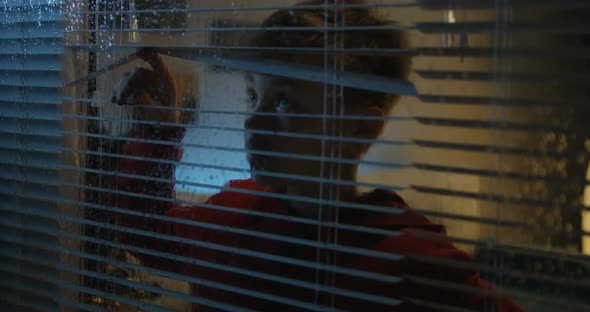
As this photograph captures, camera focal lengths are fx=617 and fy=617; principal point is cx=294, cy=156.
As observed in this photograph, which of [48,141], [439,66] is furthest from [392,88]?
[48,141]

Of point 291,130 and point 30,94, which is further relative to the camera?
point 30,94

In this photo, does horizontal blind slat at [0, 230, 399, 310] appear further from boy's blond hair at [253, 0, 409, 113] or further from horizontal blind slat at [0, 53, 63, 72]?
horizontal blind slat at [0, 53, 63, 72]

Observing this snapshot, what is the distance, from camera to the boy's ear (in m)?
0.85

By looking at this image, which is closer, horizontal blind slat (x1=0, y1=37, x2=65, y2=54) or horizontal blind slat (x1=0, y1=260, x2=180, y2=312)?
horizontal blind slat (x1=0, y1=260, x2=180, y2=312)

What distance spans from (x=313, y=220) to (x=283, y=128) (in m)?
0.15

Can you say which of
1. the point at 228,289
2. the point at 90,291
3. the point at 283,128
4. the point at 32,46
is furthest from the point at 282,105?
the point at 32,46

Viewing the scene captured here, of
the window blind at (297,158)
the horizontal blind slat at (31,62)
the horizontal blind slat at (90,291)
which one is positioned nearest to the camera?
the window blind at (297,158)

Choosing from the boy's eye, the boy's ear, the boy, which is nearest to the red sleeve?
the boy

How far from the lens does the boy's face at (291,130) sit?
88cm

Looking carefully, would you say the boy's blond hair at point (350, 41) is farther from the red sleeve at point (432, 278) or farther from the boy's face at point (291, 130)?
the red sleeve at point (432, 278)

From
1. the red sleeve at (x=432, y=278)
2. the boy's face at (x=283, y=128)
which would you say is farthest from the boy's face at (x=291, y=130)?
the red sleeve at (x=432, y=278)

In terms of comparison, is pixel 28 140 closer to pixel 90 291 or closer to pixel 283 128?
pixel 90 291

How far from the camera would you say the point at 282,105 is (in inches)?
36.6

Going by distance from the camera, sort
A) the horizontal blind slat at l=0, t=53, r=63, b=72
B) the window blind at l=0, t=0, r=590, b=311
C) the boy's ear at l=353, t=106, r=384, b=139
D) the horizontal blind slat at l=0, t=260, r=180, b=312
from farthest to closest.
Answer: the horizontal blind slat at l=0, t=53, r=63, b=72 < the horizontal blind slat at l=0, t=260, r=180, b=312 < the boy's ear at l=353, t=106, r=384, b=139 < the window blind at l=0, t=0, r=590, b=311
